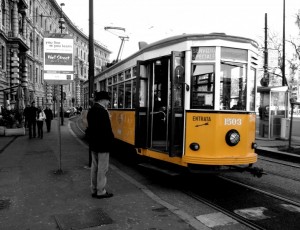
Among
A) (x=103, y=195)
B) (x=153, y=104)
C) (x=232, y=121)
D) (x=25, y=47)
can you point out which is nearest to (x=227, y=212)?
(x=232, y=121)

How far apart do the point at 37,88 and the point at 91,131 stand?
143ft

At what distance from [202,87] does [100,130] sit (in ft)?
7.34

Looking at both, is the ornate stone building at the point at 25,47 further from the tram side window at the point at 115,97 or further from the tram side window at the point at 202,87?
the tram side window at the point at 202,87

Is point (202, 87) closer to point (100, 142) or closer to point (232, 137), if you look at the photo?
point (232, 137)

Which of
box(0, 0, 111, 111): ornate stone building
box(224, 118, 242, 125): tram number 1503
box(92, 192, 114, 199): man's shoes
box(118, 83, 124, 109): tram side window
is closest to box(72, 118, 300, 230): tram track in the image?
box(224, 118, 242, 125): tram number 1503

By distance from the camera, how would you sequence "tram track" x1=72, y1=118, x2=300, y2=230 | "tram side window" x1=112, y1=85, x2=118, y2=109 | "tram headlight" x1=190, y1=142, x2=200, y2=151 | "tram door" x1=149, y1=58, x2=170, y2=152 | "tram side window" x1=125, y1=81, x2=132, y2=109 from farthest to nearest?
"tram side window" x1=112, y1=85, x2=118, y2=109 < "tram side window" x1=125, y1=81, x2=132, y2=109 < "tram door" x1=149, y1=58, x2=170, y2=152 < "tram headlight" x1=190, y1=142, x2=200, y2=151 < "tram track" x1=72, y1=118, x2=300, y2=230

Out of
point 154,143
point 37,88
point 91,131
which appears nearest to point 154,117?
point 154,143

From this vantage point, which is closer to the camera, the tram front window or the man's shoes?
the man's shoes

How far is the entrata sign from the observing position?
8.43 metres

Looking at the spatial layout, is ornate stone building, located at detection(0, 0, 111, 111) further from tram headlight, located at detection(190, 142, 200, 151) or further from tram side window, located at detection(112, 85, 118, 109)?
tram headlight, located at detection(190, 142, 200, 151)

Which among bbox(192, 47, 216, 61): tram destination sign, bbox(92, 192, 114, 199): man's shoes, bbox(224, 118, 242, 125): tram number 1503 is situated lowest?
bbox(92, 192, 114, 199): man's shoes

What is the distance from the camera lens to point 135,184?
7.27 metres

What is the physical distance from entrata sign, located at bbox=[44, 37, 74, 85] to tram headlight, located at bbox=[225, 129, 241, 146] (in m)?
4.18

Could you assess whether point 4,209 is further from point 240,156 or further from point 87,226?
point 240,156
